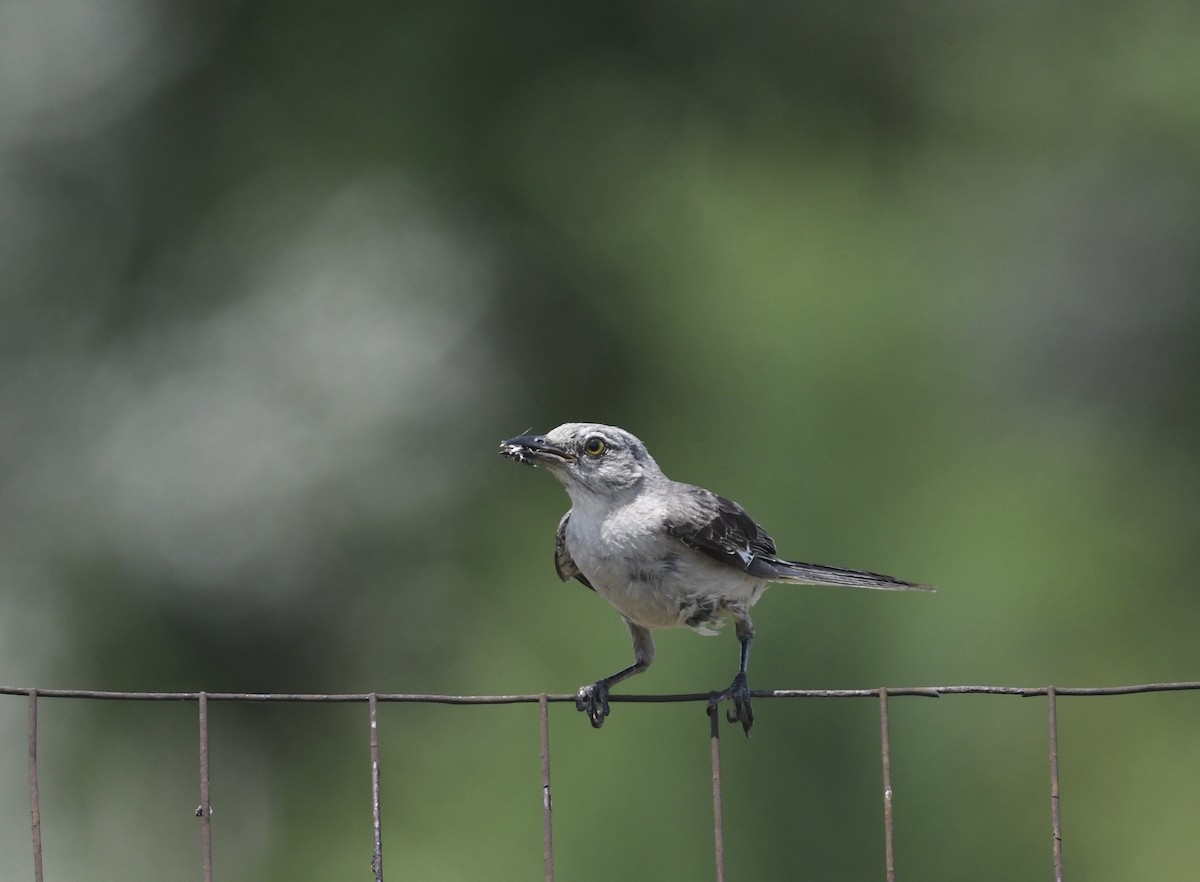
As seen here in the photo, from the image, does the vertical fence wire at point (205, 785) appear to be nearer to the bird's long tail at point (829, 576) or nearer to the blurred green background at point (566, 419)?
the bird's long tail at point (829, 576)

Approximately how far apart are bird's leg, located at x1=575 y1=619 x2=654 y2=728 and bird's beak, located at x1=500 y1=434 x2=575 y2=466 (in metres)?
0.65

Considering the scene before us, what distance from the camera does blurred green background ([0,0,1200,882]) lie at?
884cm

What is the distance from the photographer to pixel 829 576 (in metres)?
4.63

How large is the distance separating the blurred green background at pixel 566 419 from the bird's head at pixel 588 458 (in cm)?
398

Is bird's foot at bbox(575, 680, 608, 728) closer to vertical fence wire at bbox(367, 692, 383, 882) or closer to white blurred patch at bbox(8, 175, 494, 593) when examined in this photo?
vertical fence wire at bbox(367, 692, 383, 882)

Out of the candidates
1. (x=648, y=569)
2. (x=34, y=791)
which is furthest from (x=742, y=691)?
(x=34, y=791)

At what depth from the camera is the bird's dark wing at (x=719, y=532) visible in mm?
4602

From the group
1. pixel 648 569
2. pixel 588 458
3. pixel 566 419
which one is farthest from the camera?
pixel 566 419

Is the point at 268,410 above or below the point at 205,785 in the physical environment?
above

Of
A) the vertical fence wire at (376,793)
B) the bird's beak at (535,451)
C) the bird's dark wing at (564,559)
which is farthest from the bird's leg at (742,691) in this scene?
the vertical fence wire at (376,793)

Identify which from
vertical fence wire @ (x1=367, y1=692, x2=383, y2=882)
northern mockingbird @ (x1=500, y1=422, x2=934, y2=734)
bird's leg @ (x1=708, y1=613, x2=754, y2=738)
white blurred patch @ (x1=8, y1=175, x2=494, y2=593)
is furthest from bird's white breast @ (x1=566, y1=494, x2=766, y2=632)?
white blurred patch @ (x1=8, y1=175, x2=494, y2=593)

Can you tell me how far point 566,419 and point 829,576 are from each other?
6040 mm

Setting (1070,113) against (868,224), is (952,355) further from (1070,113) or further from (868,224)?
(1070,113)

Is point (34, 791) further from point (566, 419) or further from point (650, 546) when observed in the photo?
point (566, 419)
